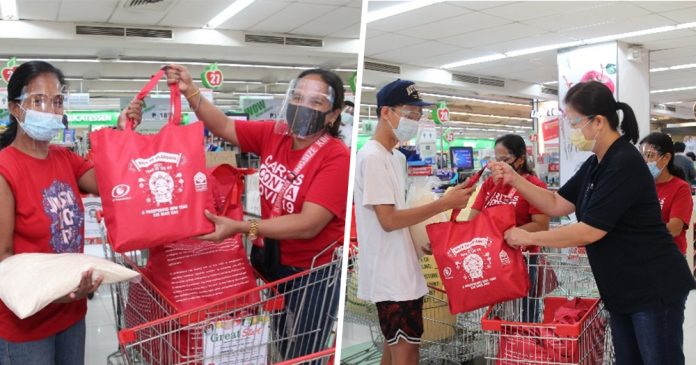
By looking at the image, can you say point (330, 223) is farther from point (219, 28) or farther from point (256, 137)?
point (219, 28)

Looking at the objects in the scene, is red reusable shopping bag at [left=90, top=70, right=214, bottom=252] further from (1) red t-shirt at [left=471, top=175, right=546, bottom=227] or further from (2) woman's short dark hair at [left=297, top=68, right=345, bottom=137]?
(1) red t-shirt at [left=471, top=175, right=546, bottom=227]

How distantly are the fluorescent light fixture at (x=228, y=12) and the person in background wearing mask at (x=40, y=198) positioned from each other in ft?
25.0

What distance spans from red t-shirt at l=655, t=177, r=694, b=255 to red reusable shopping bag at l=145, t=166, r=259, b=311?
2872mm

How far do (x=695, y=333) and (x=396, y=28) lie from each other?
6.13m

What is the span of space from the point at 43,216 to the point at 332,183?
88cm

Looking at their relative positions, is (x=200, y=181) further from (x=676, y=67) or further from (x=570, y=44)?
(x=676, y=67)

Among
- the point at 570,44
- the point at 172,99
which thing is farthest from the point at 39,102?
the point at 570,44

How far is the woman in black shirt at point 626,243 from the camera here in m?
2.07

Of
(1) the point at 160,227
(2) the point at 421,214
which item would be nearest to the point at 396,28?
(2) the point at 421,214

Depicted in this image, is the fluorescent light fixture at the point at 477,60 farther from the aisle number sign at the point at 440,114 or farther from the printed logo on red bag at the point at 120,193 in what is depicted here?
the printed logo on red bag at the point at 120,193

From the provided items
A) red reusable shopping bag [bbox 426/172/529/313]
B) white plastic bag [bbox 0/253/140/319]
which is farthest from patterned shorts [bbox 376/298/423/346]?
white plastic bag [bbox 0/253/140/319]

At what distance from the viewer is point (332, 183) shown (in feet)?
6.07

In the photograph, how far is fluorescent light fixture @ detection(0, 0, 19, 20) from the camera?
30.1ft

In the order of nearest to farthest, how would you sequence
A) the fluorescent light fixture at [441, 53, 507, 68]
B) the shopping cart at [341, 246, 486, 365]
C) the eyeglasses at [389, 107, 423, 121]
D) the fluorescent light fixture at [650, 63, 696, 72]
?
the eyeglasses at [389, 107, 423, 121] < the shopping cart at [341, 246, 486, 365] < the fluorescent light fixture at [441, 53, 507, 68] < the fluorescent light fixture at [650, 63, 696, 72]
